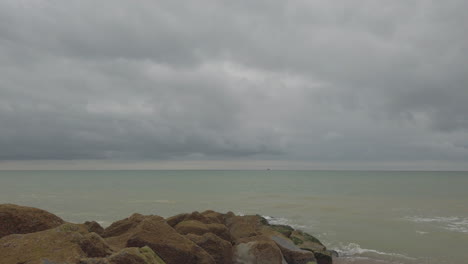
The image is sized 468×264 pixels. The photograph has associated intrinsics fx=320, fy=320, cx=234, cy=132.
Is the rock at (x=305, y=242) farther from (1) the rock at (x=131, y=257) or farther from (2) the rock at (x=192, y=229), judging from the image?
(1) the rock at (x=131, y=257)

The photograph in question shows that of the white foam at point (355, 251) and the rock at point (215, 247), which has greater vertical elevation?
the rock at point (215, 247)

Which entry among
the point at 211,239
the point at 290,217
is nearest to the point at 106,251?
the point at 211,239

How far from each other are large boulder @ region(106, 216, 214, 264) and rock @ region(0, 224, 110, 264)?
2.49m

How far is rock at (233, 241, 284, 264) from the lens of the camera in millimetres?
11805

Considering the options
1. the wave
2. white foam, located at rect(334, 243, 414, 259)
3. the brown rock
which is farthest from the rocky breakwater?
the wave

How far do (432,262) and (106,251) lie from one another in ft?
60.3

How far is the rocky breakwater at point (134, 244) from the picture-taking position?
6.52 metres

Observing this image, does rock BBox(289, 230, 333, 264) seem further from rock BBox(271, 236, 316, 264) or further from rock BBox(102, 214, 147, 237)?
rock BBox(102, 214, 147, 237)

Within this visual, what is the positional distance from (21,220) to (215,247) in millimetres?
6482

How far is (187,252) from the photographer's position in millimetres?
10344

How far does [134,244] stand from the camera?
9992mm

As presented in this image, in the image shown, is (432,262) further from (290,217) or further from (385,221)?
(290,217)

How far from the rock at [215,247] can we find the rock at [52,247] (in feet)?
16.5

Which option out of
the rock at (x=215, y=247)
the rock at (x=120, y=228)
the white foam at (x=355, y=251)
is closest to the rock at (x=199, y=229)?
the rock at (x=215, y=247)
